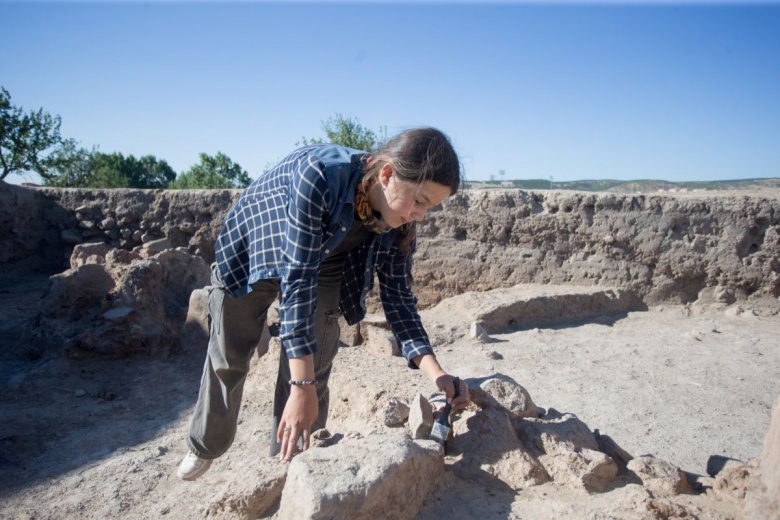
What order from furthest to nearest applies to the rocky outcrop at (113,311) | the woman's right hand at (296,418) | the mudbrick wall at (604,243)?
the mudbrick wall at (604,243), the rocky outcrop at (113,311), the woman's right hand at (296,418)

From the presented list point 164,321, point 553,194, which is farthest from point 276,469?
point 553,194

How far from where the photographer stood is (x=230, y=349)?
2.16m

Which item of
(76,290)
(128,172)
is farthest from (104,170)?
(76,290)

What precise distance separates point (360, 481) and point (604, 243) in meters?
4.73

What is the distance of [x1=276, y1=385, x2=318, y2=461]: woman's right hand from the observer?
1.72 meters

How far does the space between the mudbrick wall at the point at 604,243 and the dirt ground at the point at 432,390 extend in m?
0.37

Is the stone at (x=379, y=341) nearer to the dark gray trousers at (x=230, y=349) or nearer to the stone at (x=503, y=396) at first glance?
the stone at (x=503, y=396)

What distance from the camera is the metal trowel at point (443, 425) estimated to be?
7.05 feet

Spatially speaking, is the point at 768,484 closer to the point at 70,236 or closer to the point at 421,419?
the point at 421,419

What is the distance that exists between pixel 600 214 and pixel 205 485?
4514 mm

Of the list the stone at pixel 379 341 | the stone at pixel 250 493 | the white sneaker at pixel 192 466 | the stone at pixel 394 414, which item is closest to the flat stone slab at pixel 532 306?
the stone at pixel 379 341

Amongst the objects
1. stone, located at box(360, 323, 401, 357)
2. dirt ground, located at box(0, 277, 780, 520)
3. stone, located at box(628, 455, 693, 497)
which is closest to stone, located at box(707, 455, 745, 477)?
stone, located at box(628, 455, 693, 497)

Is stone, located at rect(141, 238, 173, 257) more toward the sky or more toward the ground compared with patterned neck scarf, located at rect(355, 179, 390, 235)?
more toward the ground

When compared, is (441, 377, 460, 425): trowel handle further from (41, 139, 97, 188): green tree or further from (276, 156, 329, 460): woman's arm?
(41, 139, 97, 188): green tree
